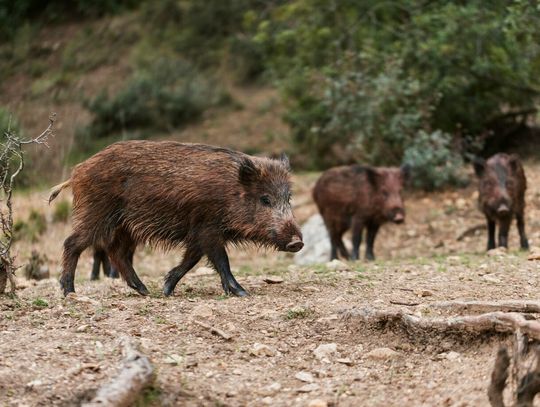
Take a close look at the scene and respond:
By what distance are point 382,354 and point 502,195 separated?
5975 millimetres

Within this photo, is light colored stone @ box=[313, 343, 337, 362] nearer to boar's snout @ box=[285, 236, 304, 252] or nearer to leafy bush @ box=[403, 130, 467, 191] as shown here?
boar's snout @ box=[285, 236, 304, 252]

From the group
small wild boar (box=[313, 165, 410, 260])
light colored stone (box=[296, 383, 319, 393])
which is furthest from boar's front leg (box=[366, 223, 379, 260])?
light colored stone (box=[296, 383, 319, 393])

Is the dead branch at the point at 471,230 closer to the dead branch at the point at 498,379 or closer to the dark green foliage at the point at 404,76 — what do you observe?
the dark green foliage at the point at 404,76

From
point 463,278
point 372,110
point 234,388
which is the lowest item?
point 234,388

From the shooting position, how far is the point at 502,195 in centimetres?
1093

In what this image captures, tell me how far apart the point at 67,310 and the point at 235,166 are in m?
1.95

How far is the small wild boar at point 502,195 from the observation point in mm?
10961

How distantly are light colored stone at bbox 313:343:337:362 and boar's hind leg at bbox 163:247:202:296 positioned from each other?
6.40ft

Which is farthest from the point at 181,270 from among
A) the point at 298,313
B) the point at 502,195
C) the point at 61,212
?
the point at 61,212

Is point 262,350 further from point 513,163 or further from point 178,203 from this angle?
point 513,163

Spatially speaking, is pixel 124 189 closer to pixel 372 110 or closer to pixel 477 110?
pixel 372 110

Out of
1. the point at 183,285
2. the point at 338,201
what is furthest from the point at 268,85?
the point at 183,285

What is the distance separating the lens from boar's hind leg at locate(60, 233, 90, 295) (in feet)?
23.6

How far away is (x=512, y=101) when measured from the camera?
634 inches
